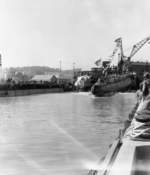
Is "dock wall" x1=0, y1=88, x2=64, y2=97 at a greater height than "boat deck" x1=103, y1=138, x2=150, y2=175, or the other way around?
"boat deck" x1=103, y1=138, x2=150, y2=175

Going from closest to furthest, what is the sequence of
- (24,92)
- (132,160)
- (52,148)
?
(132,160)
(52,148)
(24,92)

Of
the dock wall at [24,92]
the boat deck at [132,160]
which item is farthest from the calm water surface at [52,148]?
the dock wall at [24,92]

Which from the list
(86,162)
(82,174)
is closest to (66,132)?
(86,162)

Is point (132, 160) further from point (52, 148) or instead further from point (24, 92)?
point (24, 92)

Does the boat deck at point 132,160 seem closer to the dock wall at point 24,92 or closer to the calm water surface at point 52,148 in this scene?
the calm water surface at point 52,148

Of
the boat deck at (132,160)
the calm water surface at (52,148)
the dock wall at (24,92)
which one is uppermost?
the boat deck at (132,160)

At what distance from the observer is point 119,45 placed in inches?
3649

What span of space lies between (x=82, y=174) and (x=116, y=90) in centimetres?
5609

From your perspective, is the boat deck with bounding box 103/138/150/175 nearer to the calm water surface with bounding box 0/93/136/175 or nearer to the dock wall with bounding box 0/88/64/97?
the calm water surface with bounding box 0/93/136/175

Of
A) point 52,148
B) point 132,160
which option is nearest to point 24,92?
→ point 52,148

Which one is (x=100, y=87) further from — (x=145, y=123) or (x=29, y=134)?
(x=145, y=123)

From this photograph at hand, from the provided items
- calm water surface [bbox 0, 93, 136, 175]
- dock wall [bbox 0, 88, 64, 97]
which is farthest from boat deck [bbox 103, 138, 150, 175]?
dock wall [bbox 0, 88, 64, 97]

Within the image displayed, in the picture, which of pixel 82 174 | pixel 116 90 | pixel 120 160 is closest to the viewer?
pixel 120 160

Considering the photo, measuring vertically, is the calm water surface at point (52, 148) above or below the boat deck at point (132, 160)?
below
